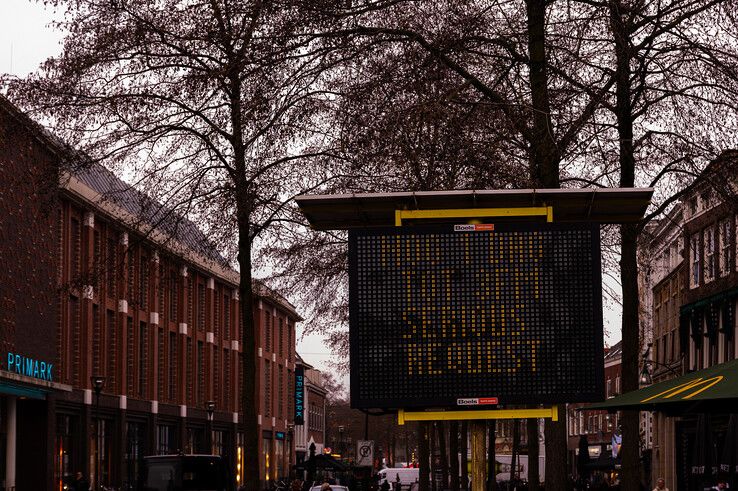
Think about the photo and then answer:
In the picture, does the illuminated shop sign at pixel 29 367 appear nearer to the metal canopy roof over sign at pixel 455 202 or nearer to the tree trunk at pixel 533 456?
the tree trunk at pixel 533 456

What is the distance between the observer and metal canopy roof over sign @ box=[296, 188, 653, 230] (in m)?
12.9

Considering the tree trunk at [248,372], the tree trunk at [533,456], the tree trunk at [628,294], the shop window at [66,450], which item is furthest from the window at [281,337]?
the tree trunk at [628,294]

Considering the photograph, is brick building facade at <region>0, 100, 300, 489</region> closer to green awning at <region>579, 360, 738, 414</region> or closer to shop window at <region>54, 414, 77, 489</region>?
shop window at <region>54, 414, 77, 489</region>

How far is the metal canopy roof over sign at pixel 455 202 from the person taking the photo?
12.9 metres

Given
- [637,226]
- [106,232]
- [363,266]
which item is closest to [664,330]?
[106,232]

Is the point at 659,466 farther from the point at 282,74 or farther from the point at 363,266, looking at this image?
the point at 363,266

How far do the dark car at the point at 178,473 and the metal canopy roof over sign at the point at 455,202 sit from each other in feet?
60.2

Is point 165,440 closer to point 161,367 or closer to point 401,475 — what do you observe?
point 161,367

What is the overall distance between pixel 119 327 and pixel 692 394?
42.7 m

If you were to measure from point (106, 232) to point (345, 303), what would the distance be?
1198 centimetres

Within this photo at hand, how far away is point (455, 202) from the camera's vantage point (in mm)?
13164

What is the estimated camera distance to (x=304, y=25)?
17312 millimetres

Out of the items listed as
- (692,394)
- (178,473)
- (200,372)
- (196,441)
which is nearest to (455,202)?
(692,394)

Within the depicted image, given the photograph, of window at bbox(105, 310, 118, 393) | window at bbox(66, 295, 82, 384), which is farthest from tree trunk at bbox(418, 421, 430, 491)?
window at bbox(105, 310, 118, 393)
